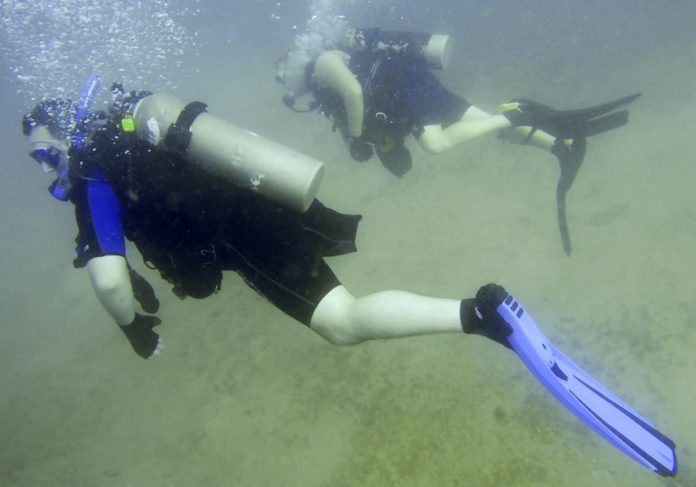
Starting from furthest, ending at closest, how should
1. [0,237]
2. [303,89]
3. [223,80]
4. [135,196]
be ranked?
[223,80], [0,237], [303,89], [135,196]

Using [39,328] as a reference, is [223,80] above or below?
above

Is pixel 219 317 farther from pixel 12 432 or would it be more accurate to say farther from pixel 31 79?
pixel 31 79

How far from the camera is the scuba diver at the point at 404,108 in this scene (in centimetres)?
459

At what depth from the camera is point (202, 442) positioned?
446cm

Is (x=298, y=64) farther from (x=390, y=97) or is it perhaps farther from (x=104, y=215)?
(x=104, y=215)

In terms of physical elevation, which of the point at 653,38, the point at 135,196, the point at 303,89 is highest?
the point at 653,38

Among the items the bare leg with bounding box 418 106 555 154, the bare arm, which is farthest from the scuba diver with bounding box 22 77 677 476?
the bare leg with bounding box 418 106 555 154

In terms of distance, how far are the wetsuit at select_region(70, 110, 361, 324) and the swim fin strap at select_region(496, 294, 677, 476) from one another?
1.04 m

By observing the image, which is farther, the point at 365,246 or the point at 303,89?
the point at 365,246

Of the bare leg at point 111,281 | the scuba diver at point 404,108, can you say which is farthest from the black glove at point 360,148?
the bare leg at point 111,281

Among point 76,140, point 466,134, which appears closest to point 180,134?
point 76,140

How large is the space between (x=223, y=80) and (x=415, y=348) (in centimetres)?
2109

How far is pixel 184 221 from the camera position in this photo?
2.55m

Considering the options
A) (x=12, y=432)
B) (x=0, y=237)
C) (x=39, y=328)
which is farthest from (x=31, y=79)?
(x=12, y=432)
